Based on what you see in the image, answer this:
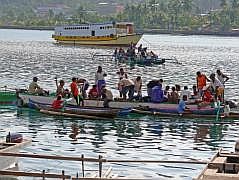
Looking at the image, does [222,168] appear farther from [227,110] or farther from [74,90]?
[74,90]

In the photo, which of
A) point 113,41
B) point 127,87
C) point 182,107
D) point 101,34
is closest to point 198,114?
point 182,107

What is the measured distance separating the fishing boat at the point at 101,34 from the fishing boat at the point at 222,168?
9881cm

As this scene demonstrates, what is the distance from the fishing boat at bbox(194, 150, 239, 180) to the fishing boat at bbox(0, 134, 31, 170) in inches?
226

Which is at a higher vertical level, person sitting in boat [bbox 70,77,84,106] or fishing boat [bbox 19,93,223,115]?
person sitting in boat [bbox 70,77,84,106]

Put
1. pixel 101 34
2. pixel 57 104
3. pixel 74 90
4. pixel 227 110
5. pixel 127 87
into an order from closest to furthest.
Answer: pixel 227 110
pixel 57 104
pixel 74 90
pixel 127 87
pixel 101 34

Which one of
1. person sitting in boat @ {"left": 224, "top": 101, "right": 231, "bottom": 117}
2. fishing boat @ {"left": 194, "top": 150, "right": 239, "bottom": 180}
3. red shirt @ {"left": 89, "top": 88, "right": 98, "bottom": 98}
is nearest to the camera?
fishing boat @ {"left": 194, "top": 150, "right": 239, "bottom": 180}

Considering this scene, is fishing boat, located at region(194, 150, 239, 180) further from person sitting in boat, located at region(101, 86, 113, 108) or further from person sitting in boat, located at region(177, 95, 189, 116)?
person sitting in boat, located at region(101, 86, 113, 108)

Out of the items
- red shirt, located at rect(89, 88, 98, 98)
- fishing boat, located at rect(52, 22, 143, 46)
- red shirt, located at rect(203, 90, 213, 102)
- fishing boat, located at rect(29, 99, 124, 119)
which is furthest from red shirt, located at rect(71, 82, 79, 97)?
fishing boat, located at rect(52, 22, 143, 46)

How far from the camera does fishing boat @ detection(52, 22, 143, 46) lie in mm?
116812

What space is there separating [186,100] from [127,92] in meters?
3.52

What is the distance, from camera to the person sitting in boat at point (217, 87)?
3500cm

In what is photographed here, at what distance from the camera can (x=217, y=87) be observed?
3541 cm

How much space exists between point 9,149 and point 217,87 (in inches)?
719

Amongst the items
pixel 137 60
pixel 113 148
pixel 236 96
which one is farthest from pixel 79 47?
pixel 113 148
